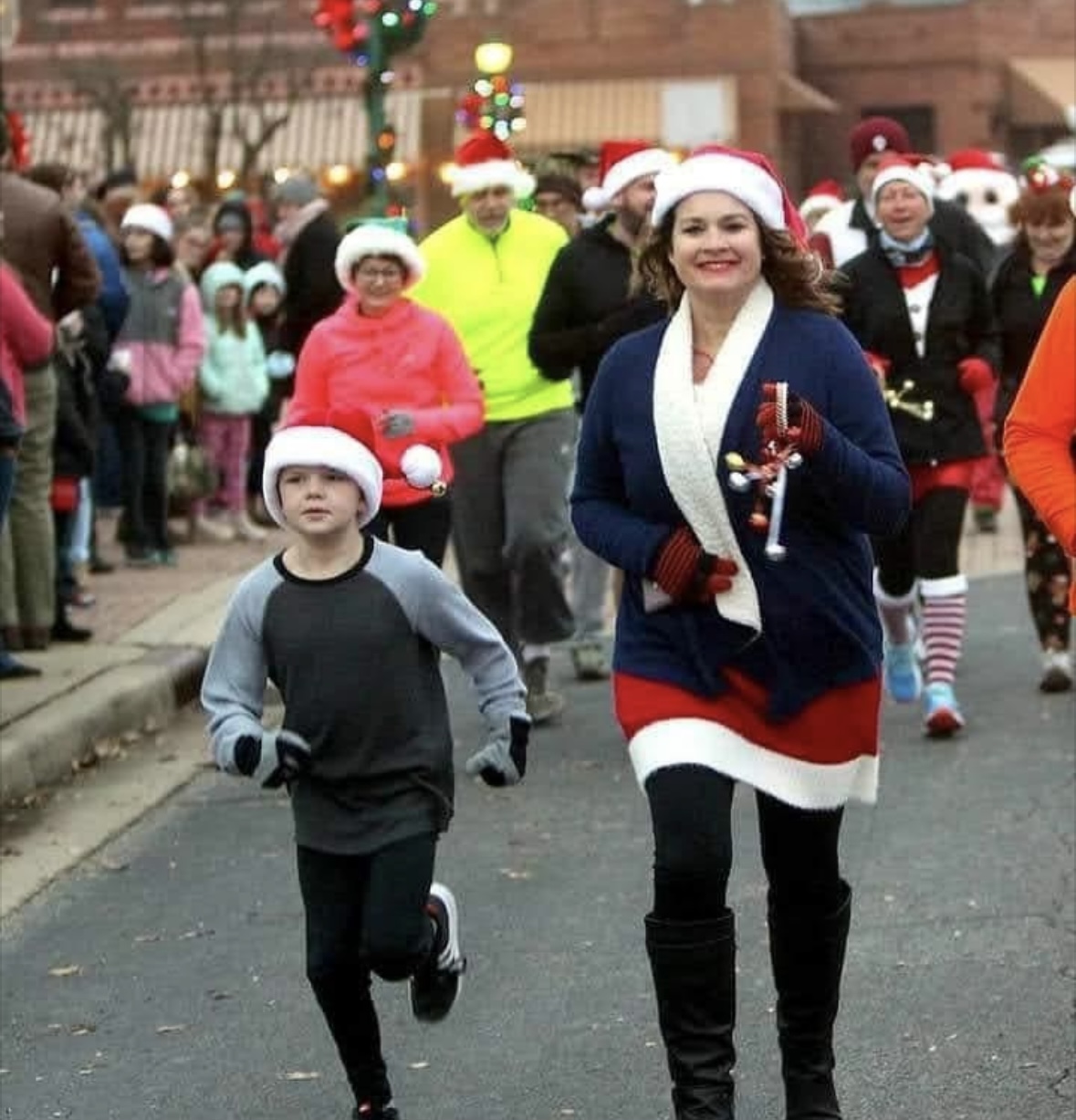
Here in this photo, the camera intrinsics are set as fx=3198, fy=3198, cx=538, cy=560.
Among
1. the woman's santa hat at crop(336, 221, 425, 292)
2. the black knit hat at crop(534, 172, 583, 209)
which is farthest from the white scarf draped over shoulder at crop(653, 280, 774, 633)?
the black knit hat at crop(534, 172, 583, 209)

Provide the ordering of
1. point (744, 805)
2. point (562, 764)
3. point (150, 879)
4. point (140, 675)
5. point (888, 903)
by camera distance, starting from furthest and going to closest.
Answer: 1. point (140, 675)
2. point (562, 764)
3. point (744, 805)
4. point (150, 879)
5. point (888, 903)

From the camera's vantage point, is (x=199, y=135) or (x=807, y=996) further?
(x=199, y=135)

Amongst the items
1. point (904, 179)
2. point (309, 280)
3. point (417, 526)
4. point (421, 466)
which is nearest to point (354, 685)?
point (421, 466)

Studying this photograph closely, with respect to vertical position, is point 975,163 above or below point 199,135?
above

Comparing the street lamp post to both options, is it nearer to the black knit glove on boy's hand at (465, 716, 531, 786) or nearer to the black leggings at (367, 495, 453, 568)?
the black leggings at (367, 495, 453, 568)

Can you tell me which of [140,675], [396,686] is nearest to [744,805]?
[140,675]

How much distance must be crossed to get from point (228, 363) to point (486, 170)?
6.56 meters

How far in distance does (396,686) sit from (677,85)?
40.2 meters

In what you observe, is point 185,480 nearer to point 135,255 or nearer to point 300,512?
point 135,255

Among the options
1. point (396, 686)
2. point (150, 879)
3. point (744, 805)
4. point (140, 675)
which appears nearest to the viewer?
point (396, 686)

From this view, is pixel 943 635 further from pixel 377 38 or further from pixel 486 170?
pixel 377 38

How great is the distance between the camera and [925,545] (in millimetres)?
10891

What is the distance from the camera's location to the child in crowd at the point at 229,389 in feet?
57.4

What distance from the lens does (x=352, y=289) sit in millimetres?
10102
